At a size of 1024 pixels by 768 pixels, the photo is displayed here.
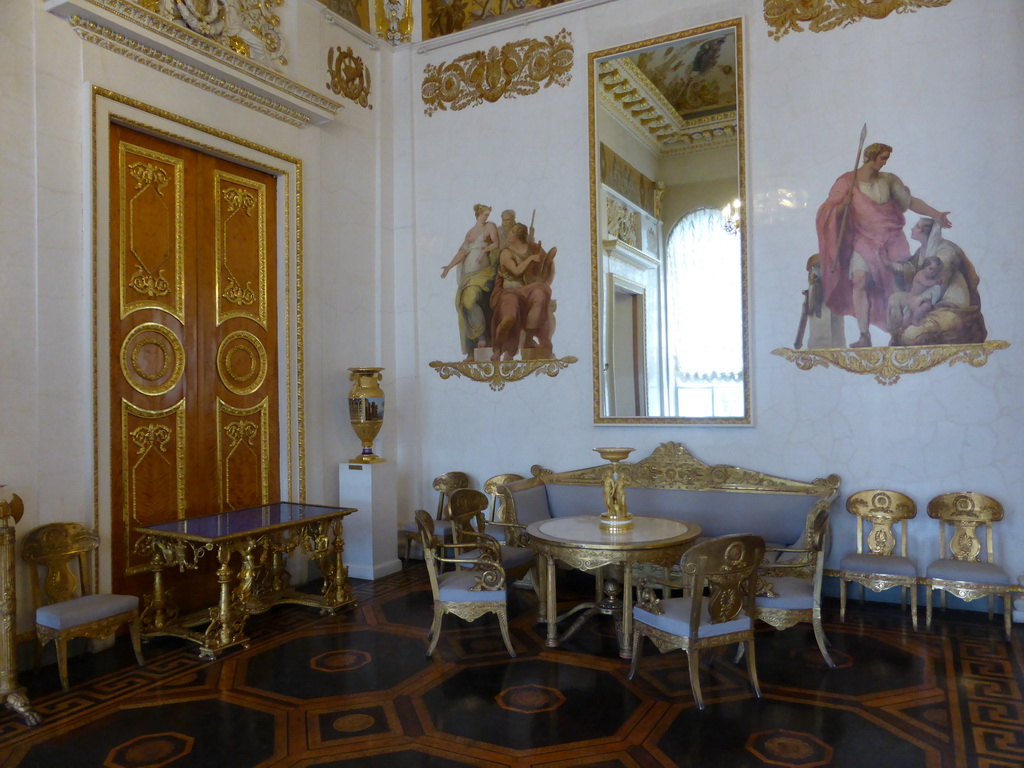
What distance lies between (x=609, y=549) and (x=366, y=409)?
11.1 ft

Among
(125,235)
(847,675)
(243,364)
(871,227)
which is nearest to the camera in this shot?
(847,675)

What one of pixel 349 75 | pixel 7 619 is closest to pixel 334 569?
pixel 7 619

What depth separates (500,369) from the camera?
783 centimetres

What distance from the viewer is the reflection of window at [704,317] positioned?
6.76 metres

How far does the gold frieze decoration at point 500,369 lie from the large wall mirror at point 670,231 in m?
0.48

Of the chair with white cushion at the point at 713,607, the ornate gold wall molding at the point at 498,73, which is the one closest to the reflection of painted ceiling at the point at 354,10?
the ornate gold wall molding at the point at 498,73

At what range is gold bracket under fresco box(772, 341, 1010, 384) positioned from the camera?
234 inches

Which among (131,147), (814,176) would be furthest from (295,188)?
(814,176)

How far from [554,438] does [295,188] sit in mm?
3477

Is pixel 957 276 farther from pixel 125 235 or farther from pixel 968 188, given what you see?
pixel 125 235

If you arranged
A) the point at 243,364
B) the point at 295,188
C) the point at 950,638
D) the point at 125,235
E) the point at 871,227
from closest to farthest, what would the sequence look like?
the point at 950,638
the point at 125,235
the point at 871,227
the point at 243,364
the point at 295,188

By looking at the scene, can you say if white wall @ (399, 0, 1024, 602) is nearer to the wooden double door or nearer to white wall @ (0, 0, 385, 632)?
the wooden double door

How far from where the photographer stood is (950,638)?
532cm

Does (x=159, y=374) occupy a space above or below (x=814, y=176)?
below
